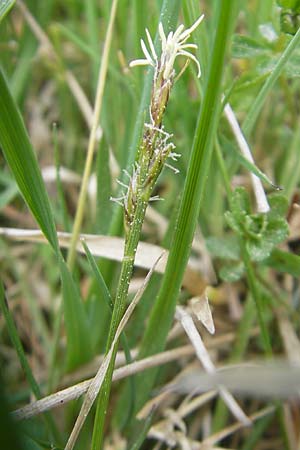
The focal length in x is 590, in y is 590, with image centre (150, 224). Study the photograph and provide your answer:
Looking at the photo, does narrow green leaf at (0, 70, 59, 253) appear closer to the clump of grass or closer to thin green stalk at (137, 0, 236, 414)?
the clump of grass

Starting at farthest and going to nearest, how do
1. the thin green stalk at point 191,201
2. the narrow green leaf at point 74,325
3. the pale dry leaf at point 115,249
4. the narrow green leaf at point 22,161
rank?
the pale dry leaf at point 115,249 → the narrow green leaf at point 74,325 → the narrow green leaf at point 22,161 → the thin green stalk at point 191,201

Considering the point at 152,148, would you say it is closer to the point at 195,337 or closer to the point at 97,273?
the point at 97,273

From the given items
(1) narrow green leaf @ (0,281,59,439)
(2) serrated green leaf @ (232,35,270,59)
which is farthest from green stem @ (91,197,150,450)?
(2) serrated green leaf @ (232,35,270,59)

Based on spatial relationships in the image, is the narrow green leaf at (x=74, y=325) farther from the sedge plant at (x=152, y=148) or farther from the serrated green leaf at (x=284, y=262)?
the serrated green leaf at (x=284, y=262)

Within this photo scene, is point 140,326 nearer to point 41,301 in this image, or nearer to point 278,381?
point 41,301

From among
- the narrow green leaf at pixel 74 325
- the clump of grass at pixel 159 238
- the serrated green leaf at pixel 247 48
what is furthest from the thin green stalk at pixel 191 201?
the serrated green leaf at pixel 247 48

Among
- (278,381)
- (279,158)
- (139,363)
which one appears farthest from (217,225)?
(278,381)

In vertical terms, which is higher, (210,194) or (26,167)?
(26,167)
